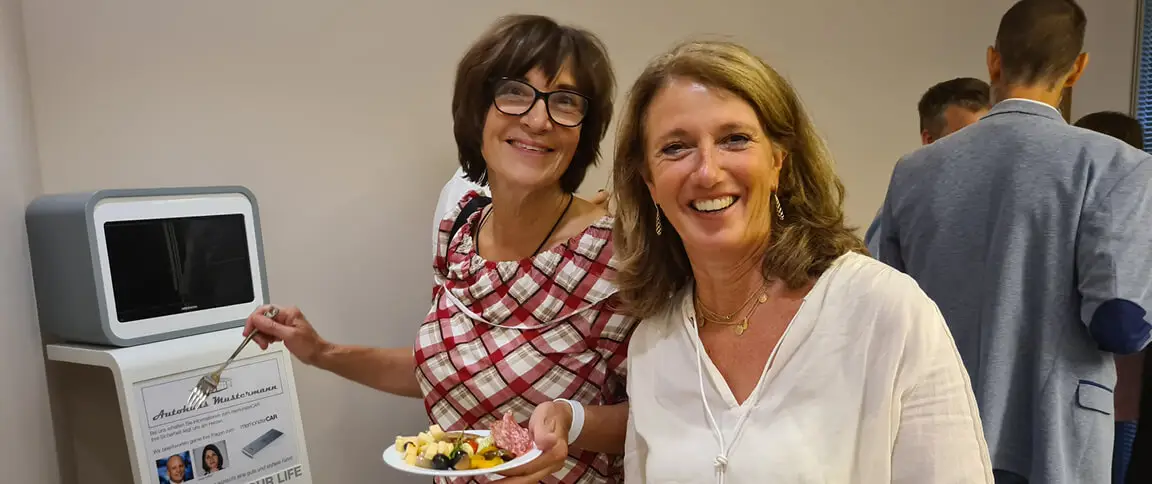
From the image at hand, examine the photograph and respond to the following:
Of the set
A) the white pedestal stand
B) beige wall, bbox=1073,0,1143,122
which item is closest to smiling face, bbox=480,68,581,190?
the white pedestal stand

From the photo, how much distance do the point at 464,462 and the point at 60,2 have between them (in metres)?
1.47

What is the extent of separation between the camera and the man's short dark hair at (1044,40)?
5.83ft

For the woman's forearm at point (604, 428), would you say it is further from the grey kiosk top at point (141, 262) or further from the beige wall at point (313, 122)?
the beige wall at point (313, 122)

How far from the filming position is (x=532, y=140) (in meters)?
1.28

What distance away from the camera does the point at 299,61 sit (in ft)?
6.94

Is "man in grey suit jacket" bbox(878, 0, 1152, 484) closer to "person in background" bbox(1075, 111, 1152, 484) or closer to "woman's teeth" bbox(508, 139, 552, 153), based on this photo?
"person in background" bbox(1075, 111, 1152, 484)

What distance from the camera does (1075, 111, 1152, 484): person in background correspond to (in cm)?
216

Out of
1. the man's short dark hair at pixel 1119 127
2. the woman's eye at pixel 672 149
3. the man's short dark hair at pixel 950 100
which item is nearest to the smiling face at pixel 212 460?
the woman's eye at pixel 672 149

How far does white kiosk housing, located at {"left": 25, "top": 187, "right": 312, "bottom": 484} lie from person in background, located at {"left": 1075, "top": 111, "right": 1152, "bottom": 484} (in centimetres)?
223

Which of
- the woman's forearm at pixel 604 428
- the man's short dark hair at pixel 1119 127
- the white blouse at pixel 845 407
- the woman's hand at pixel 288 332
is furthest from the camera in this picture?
the man's short dark hair at pixel 1119 127

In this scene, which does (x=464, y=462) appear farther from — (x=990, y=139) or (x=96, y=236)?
(x=990, y=139)

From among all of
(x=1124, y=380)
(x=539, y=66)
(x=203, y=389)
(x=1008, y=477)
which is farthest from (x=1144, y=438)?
(x=203, y=389)

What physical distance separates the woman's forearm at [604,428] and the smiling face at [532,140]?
1.29 ft

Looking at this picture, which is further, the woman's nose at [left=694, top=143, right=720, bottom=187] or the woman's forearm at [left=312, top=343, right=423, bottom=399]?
the woman's forearm at [left=312, top=343, right=423, bottom=399]
